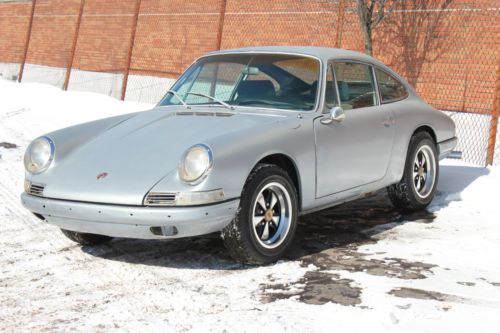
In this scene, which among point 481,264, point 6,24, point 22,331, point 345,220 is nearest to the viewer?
point 22,331

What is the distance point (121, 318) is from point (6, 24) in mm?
29859

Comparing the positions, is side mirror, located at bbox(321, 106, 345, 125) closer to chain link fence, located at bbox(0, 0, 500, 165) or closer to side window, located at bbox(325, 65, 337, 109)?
side window, located at bbox(325, 65, 337, 109)

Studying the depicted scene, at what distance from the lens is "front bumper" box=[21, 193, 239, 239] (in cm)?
443

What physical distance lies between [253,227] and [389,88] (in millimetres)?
2426

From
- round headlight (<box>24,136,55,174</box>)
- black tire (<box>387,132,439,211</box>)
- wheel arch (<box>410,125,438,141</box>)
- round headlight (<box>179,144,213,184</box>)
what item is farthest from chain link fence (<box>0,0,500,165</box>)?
round headlight (<box>24,136,55,174</box>)

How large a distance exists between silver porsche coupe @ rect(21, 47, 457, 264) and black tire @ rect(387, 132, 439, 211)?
0.01 m

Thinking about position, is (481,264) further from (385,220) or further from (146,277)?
(146,277)

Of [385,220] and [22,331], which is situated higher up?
[385,220]

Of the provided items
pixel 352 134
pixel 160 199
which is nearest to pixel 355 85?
pixel 352 134

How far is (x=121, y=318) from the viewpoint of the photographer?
3.93 meters

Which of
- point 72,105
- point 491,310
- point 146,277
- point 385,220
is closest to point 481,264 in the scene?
point 491,310

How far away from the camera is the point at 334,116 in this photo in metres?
5.39

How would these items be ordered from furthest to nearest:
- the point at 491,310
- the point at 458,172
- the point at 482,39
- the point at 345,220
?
the point at 482,39 < the point at 458,172 < the point at 345,220 < the point at 491,310

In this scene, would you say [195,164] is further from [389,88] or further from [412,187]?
[412,187]
